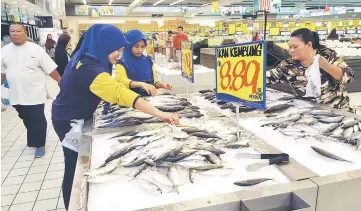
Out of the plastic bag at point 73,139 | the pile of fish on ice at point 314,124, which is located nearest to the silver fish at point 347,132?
the pile of fish on ice at point 314,124

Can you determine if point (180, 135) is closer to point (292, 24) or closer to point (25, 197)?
point (25, 197)

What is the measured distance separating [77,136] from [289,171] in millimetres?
1406

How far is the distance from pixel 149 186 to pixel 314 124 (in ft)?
4.01

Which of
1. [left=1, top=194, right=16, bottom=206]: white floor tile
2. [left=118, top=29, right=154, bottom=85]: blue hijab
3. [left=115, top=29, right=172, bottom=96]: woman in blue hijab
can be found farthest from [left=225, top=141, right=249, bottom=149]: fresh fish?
[left=1, top=194, right=16, bottom=206]: white floor tile

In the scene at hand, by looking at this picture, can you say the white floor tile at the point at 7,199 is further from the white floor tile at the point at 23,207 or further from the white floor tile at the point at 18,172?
the white floor tile at the point at 18,172

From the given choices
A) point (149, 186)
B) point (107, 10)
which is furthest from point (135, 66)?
point (107, 10)

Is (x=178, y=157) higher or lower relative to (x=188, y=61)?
lower

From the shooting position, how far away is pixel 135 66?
329 cm

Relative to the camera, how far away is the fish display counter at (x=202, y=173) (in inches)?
42.9

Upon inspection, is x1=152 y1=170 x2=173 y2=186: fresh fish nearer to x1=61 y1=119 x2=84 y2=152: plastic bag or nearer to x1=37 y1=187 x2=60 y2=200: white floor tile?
x1=61 y1=119 x2=84 y2=152: plastic bag

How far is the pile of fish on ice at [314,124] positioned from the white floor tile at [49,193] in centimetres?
241

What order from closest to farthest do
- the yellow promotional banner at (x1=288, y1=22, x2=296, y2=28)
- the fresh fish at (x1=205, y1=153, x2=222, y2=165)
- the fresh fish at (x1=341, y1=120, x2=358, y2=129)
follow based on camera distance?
the fresh fish at (x1=205, y1=153, x2=222, y2=165), the fresh fish at (x1=341, y1=120, x2=358, y2=129), the yellow promotional banner at (x1=288, y1=22, x2=296, y2=28)

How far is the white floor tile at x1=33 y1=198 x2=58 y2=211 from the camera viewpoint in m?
2.87

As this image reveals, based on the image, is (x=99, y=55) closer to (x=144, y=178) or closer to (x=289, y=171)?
(x=144, y=178)
